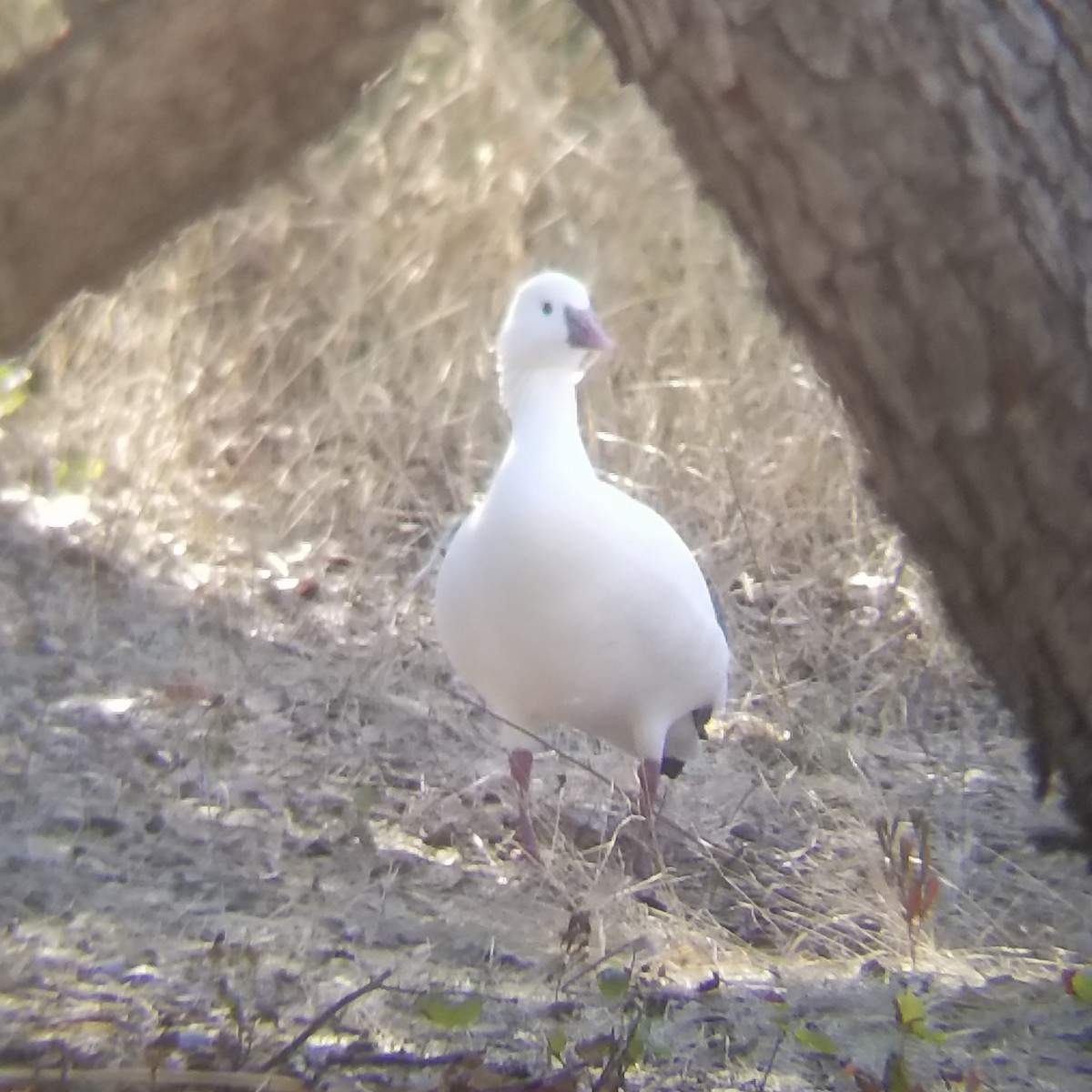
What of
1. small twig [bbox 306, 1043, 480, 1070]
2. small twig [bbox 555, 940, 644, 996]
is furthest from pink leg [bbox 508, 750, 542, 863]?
small twig [bbox 306, 1043, 480, 1070]

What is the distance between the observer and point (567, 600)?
3.36 meters

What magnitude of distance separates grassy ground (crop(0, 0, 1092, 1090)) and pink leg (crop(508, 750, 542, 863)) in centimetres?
8

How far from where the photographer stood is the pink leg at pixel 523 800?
3545 millimetres

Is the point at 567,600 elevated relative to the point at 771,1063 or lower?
elevated

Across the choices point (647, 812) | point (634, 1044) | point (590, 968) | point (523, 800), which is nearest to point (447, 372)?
point (523, 800)

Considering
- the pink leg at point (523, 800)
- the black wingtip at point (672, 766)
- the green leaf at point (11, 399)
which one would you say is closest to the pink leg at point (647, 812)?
the pink leg at point (523, 800)

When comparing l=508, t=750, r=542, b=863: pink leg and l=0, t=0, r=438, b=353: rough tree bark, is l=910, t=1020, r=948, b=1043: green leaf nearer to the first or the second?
l=508, t=750, r=542, b=863: pink leg

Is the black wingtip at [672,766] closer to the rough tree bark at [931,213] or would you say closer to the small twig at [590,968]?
the small twig at [590,968]

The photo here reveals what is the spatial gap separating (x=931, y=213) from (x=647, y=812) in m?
1.80

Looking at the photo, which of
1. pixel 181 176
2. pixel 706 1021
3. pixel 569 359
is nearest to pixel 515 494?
pixel 569 359

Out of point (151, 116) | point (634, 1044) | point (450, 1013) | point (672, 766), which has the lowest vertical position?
point (672, 766)

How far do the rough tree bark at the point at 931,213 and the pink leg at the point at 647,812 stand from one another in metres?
1.31

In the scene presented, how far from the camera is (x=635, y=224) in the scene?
596 cm

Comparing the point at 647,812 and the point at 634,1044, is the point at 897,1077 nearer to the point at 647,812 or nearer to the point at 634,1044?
the point at 634,1044
